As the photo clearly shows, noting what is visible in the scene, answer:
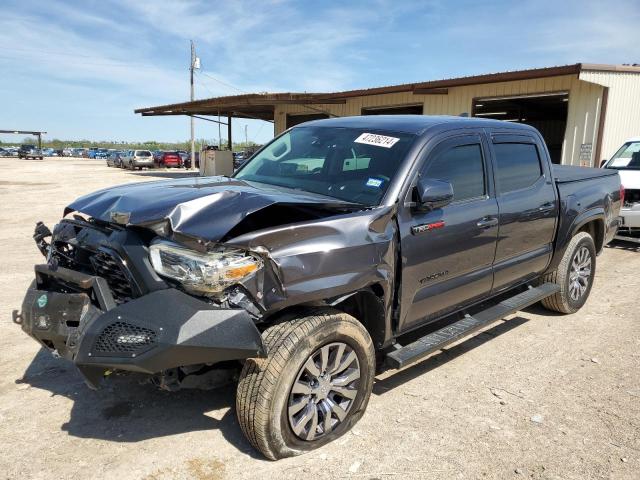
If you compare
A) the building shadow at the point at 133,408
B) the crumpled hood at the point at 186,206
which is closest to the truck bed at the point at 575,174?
the crumpled hood at the point at 186,206

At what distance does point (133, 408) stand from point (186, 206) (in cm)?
158

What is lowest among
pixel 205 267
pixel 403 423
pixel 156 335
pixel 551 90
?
pixel 403 423

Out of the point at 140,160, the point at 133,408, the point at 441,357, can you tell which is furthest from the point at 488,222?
the point at 140,160

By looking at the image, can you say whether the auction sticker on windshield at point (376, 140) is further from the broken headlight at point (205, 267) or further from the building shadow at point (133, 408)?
the building shadow at point (133, 408)

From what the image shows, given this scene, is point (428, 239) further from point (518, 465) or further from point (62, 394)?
point (62, 394)

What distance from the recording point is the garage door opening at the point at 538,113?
64.0ft

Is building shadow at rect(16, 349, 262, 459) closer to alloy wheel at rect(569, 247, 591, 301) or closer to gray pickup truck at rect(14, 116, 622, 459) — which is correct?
gray pickup truck at rect(14, 116, 622, 459)

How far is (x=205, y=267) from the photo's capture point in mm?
2529

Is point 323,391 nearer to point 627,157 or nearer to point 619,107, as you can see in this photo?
point 627,157

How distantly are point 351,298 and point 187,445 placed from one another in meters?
1.33

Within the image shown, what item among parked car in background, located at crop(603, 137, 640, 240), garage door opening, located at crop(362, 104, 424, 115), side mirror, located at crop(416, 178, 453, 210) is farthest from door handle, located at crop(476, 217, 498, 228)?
garage door opening, located at crop(362, 104, 424, 115)

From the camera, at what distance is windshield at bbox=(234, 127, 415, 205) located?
3.44 m

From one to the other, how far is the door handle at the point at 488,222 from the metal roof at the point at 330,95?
10833mm

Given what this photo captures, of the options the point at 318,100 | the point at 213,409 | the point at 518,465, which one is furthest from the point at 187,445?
the point at 318,100
